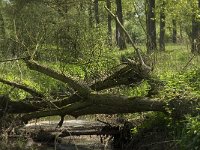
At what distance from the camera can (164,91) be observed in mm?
9688

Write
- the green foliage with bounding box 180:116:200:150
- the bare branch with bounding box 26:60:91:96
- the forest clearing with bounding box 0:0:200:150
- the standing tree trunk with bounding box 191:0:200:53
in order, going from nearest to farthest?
the green foliage with bounding box 180:116:200:150, the forest clearing with bounding box 0:0:200:150, the bare branch with bounding box 26:60:91:96, the standing tree trunk with bounding box 191:0:200:53

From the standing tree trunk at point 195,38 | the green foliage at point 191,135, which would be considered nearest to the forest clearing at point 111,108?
the green foliage at point 191,135

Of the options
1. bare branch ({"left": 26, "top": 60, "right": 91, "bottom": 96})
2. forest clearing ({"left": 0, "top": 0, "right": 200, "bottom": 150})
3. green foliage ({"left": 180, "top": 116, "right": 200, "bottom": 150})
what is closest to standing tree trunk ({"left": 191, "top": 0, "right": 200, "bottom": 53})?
forest clearing ({"left": 0, "top": 0, "right": 200, "bottom": 150})

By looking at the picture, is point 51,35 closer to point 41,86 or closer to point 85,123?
point 41,86

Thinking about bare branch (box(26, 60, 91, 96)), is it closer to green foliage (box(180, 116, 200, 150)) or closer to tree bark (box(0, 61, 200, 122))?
tree bark (box(0, 61, 200, 122))

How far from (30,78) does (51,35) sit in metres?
4.41

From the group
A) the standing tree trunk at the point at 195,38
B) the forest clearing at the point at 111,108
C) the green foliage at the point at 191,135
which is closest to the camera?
the green foliage at the point at 191,135

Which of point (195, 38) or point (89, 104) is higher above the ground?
point (195, 38)

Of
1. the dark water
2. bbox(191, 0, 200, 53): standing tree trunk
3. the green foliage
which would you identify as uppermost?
bbox(191, 0, 200, 53): standing tree trunk

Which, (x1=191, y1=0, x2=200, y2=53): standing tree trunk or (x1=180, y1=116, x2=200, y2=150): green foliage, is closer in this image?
(x1=180, y1=116, x2=200, y2=150): green foliage

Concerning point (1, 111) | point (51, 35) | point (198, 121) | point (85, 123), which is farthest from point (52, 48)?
point (198, 121)

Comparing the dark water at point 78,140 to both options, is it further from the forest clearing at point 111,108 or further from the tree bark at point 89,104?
the tree bark at point 89,104

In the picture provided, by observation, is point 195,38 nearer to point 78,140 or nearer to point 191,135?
point 78,140

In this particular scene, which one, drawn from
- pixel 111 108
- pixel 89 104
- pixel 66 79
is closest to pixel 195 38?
pixel 111 108
